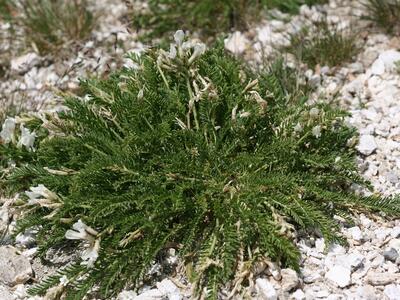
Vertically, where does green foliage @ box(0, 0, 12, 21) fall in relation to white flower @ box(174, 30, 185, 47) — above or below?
below

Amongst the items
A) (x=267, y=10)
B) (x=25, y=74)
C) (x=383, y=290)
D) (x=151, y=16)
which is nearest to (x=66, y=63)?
(x=25, y=74)

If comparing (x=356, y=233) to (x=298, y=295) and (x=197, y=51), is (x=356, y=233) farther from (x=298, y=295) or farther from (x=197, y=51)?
(x=197, y=51)

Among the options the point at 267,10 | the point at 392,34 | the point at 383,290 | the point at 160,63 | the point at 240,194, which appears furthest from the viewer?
the point at 267,10

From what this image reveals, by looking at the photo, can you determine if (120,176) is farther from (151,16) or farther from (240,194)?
(151,16)

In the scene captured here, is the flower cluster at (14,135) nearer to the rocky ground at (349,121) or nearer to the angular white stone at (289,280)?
the rocky ground at (349,121)

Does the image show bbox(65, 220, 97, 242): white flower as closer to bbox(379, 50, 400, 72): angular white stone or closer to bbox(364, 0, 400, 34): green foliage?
bbox(379, 50, 400, 72): angular white stone

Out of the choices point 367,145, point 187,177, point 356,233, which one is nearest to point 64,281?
point 187,177

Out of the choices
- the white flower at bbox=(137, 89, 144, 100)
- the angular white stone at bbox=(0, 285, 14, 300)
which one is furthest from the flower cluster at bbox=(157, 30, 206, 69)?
the angular white stone at bbox=(0, 285, 14, 300)
